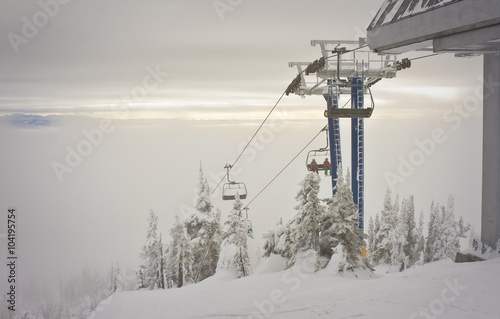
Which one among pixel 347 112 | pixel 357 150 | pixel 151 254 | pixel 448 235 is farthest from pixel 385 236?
pixel 347 112

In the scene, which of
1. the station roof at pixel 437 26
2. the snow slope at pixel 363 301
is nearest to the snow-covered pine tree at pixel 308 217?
the snow slope at pixel 363 301

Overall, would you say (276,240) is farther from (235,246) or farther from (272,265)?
(235,246)

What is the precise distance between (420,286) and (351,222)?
10.4m

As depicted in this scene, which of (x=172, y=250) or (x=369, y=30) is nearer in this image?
(x=369, y=30)

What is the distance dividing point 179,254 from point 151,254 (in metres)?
3.97

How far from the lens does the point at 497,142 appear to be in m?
10.1

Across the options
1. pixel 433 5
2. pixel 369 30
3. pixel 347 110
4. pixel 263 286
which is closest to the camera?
pixel 433 5

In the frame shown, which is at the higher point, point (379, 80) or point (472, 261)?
point (379, 80)

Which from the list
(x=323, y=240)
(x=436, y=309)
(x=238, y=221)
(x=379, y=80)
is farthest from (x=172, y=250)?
(x=436, y=309)

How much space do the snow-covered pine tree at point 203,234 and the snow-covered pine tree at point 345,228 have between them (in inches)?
627

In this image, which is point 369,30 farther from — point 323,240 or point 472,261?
point 323,240

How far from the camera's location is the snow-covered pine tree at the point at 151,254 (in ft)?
128

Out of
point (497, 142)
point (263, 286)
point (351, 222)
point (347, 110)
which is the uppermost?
point (347, 110)

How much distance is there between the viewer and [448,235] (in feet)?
129
